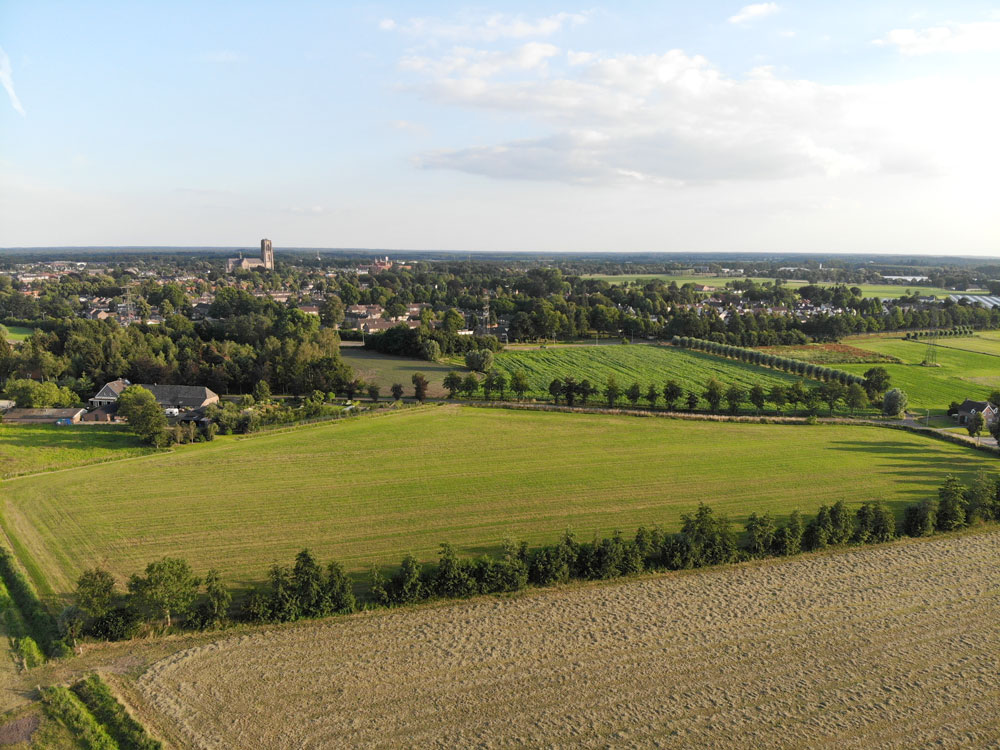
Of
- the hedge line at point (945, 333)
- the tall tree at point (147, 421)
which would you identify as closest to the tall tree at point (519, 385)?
the tall tree at point (147, 421)

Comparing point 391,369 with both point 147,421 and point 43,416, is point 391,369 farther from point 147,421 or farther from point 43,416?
point 43,416

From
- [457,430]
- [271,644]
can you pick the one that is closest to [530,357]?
[457,430]

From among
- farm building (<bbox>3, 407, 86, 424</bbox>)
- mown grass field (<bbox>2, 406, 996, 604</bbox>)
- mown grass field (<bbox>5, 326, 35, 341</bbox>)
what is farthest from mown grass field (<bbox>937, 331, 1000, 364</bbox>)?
mown grass field (<bbox>5, 326, 35, 341</bbox>)

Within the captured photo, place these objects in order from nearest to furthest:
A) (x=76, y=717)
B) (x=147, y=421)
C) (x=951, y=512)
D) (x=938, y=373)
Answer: (x=76, y=717) → (x=951, y=512) → (x=147, y=421) → (x=938, y=373)

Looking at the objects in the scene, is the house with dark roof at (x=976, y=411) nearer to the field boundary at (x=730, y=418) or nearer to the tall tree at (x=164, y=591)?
the field boundary at (x=730, y=418)

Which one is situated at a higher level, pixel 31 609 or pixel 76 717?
pixel 31 609

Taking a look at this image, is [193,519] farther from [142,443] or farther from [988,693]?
[988,693]

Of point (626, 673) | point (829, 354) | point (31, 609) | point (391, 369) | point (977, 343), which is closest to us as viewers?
point (626, 673)

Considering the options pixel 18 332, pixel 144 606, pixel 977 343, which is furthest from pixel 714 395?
pixel 18 332
